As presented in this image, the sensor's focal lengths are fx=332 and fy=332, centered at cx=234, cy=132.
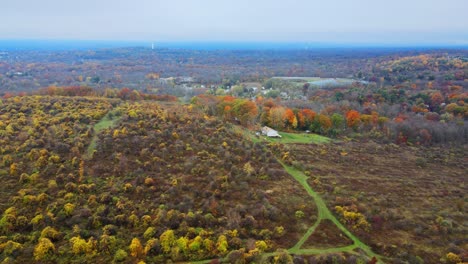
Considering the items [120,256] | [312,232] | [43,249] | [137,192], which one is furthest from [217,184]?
[43,249]

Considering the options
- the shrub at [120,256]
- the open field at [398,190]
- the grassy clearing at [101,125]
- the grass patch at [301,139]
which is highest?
the grassy clearing at [101,125]

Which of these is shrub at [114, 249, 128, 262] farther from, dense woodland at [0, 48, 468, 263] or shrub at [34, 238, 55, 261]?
shrub at [34, 238, 55, 261]

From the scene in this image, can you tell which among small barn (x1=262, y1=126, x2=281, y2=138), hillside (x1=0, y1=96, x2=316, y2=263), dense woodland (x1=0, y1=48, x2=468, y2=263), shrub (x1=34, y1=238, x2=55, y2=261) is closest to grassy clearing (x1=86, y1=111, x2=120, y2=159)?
A: dense woodland (x1=0, y1=48, x2=468, y2=263)

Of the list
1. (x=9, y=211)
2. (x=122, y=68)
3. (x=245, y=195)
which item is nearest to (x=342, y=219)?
(x=245, y=195)

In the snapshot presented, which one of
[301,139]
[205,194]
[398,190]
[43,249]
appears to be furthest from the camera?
[301,139]

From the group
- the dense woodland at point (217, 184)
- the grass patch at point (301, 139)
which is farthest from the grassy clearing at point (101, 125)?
the grass patch at point (301, 139)

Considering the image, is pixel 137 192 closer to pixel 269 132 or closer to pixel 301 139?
pixel 269 132

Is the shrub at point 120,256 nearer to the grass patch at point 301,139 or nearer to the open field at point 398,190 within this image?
the open field at point 398,190
